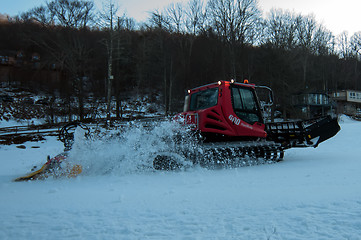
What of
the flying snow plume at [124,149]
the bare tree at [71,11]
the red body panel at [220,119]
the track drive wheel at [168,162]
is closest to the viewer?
the flying snow plume at [124,149]

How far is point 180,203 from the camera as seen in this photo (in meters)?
3.24

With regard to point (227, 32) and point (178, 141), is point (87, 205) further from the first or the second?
point (227, 32)

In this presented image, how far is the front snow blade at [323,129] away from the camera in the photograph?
762cm

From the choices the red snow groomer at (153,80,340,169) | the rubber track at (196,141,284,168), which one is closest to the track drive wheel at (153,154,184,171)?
the red snow groomer at (153,80,340,169)

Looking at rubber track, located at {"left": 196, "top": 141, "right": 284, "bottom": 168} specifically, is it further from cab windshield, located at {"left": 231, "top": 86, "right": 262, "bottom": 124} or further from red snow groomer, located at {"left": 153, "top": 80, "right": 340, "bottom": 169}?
cab windshield, located at {"left": 231, "top": 86, "right": 262, "bottom": 124}

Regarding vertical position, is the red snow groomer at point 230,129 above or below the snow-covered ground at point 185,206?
above

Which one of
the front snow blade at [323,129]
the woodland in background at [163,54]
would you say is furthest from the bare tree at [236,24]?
the front snow blade at [323,129]

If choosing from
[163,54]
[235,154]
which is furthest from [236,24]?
[235,154]

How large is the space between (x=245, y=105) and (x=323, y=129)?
8.95 feet

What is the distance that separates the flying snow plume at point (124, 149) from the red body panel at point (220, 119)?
31.8 inches

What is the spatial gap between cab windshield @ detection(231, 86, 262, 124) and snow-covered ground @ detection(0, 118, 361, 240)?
2.09 metres

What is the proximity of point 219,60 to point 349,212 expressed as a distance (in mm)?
30919

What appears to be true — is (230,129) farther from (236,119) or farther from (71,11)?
(71,11)

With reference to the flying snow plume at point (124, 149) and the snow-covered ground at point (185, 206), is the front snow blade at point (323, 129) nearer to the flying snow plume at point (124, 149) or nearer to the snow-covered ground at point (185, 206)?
the snow-covered ground at point (185, 206)
